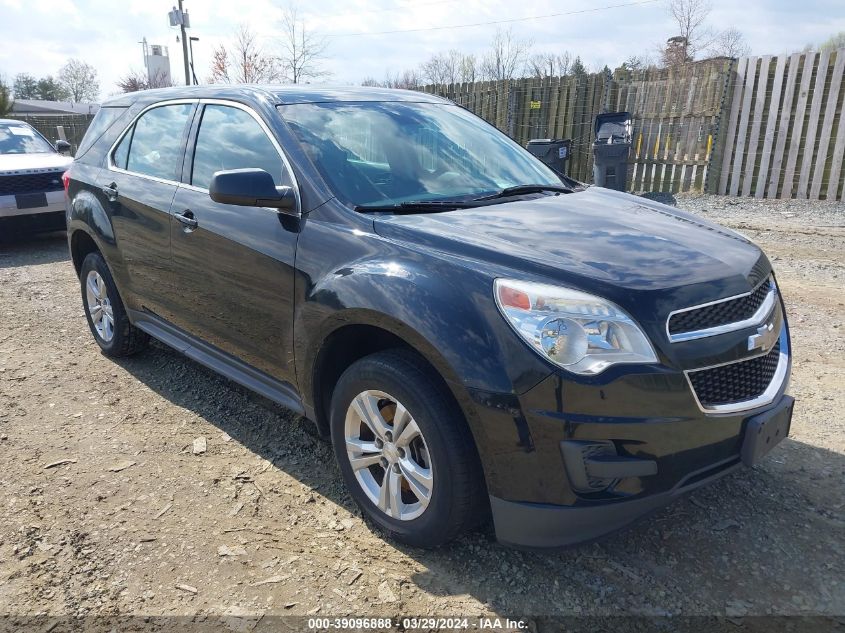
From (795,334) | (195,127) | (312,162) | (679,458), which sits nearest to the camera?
(679,458)

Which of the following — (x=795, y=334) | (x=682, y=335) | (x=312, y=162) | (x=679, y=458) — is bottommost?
(x=795, y=334)

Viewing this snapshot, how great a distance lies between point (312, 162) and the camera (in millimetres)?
2982

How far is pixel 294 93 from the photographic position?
344 cm

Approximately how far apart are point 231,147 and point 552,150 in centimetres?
971

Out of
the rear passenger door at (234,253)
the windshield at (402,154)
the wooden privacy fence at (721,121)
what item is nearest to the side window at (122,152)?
the rear passenger door at (234,253)

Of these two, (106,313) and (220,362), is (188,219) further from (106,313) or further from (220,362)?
(106,313)

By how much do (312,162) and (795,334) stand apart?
3883 mm

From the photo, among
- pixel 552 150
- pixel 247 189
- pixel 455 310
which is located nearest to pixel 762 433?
pixel 455 310

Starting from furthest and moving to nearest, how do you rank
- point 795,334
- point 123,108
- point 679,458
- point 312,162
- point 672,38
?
point 672,38 < point 795,334 < point 123,108 < point 312,162 < point 679,458

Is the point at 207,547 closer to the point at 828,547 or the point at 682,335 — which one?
the point at 682,335

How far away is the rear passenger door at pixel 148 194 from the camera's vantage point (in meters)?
3.78

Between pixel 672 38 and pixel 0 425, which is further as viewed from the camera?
pixel 672 38

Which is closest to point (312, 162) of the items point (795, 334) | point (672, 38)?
point (795, 334)

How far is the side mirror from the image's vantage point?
2.79m
